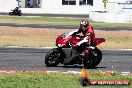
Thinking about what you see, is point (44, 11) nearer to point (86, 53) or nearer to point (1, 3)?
point (1, 3)

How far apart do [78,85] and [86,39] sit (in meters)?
4.54

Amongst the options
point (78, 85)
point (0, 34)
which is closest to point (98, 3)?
point (0, 34)

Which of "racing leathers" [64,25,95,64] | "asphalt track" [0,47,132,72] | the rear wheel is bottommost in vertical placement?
"asphalt track" [0,47,132,72]

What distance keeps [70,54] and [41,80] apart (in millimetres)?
3940

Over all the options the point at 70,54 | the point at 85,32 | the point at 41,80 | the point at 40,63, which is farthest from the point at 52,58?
the point at 41,80

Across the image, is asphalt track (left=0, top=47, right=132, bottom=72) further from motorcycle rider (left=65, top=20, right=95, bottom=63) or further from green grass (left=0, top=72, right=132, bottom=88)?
green grass (left=0, top=72, right=132, bottom=88)

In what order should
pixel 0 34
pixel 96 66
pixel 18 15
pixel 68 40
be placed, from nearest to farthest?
pixel 68 40
pixel 96 66
pixel 0 34
pixel 18 15

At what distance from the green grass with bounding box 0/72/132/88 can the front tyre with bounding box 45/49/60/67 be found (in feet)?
7.38

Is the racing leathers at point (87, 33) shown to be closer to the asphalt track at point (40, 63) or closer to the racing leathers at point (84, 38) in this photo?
the racing leathers at point (84, 38)

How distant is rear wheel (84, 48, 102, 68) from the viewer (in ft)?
55.1

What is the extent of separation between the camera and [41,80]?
1274 cm

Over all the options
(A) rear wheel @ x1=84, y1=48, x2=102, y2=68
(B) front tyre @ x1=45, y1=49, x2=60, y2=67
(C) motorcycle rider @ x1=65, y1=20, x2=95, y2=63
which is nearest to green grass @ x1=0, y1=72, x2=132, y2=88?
(B) front tyre @ x1=45, y1=49, x2=60, y2=67

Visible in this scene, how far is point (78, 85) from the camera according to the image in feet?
39.7

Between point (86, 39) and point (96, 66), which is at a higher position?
point (86, 39)
